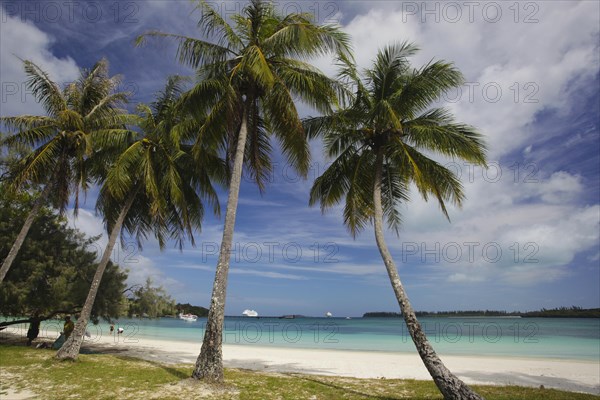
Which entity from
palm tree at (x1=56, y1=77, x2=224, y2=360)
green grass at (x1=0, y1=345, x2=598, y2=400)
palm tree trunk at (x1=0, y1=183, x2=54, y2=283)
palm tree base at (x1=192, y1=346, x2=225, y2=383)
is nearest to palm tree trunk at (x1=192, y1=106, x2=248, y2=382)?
palm tree base at (x1=192, y1=346, x2=225, y2=383)

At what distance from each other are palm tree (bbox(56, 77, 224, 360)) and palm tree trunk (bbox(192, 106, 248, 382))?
3226 mm

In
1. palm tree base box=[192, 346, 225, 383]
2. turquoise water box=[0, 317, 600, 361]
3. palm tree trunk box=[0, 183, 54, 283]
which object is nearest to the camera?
palm tree base box=[192, 346, 225, 383]

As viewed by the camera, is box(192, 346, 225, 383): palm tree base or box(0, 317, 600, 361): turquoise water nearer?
box(192, 346, 225, 383): palm tree base

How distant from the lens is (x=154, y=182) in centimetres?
1270

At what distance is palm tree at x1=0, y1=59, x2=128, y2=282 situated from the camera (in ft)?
39.7

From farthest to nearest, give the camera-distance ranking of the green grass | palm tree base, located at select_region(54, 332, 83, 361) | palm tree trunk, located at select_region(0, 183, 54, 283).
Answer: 1. palm tree trunk, located at select_region(0, 183, 54, 283)
2. palm tree base, located at select_region(54, 332, 83, 361)
3. the green grass

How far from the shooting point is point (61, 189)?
13.3 metres

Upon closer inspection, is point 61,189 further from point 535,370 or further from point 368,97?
point 535,370

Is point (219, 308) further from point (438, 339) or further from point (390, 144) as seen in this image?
point (438, 339)

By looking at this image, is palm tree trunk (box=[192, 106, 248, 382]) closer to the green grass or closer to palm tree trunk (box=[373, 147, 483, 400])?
the green grass

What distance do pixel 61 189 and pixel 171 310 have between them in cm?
963

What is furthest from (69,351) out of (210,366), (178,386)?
(210,366)

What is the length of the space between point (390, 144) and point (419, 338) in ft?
18.2

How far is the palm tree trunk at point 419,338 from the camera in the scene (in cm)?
724
